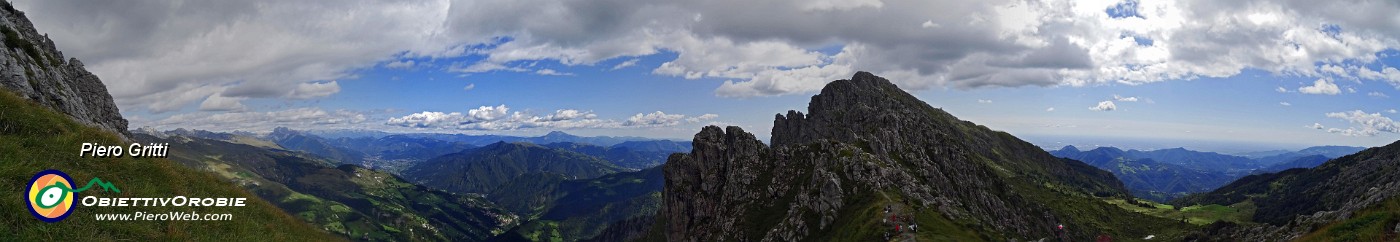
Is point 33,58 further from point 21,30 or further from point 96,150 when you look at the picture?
point 96,150

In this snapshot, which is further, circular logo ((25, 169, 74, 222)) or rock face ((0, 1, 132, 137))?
rock face ((0, 1, 132, 137))

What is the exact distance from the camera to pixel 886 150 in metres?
194

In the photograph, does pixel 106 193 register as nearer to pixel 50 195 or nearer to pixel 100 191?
pixel 100 191

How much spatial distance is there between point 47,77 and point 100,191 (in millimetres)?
99129

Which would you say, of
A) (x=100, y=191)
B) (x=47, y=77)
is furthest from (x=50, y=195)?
(x=47, y=77)

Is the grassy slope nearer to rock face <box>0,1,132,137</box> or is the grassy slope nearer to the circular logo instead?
the circular logo

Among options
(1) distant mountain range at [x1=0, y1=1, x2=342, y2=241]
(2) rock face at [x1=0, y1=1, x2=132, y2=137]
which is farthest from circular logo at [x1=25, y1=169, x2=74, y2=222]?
(2) rock face at [x1=0, y1=1, x2=132, y2=137]

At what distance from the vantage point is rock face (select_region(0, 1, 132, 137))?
210 feet

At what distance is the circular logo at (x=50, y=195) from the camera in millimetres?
13570

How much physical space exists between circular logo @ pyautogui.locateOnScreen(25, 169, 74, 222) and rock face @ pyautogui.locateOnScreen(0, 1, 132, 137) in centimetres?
4881

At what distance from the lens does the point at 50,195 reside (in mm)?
14273

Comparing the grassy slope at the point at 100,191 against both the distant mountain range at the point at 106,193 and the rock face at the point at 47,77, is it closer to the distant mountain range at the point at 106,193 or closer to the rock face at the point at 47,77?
the distant mountain range at the point at 106,193

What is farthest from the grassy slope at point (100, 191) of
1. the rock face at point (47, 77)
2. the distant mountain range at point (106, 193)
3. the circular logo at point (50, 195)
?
the rock face at point (47, 77)

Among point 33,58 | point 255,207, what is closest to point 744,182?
point 33,58
